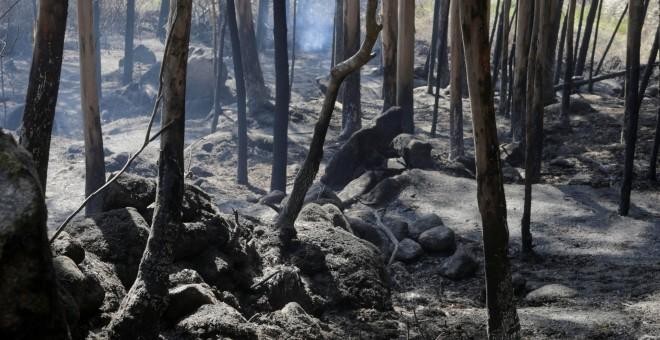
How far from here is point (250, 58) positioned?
24500mm

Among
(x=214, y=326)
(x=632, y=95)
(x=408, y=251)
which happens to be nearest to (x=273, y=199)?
(x=408, y=251)

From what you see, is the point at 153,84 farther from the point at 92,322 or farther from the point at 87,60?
the point at 92,322

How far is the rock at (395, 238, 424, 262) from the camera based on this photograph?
435 inches

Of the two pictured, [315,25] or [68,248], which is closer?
[68,248]

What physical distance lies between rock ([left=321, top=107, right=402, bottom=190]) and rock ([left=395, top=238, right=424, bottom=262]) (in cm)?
448

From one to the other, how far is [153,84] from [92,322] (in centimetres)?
2657

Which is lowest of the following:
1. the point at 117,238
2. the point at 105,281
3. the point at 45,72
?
the point at 105,281

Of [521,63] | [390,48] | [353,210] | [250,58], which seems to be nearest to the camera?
[353,210]

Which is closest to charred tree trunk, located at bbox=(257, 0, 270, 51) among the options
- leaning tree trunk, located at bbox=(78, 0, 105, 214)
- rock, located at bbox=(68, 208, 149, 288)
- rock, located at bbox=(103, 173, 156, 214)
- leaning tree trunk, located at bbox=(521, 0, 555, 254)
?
leaning tree trunk, located at bbox=(78, 0, 105, 214)

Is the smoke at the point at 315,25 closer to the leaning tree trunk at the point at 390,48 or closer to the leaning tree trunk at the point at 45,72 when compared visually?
the leaning tree trunk at the point at 390,48

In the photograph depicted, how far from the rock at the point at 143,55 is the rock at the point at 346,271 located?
28.8 meters

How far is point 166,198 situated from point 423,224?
6383 millimetres

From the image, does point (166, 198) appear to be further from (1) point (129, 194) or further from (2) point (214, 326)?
(1) point (129, 194)

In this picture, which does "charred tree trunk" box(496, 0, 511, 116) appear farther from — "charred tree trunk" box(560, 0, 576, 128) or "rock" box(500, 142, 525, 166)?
"rock" box(500, 142, 525, 166)
